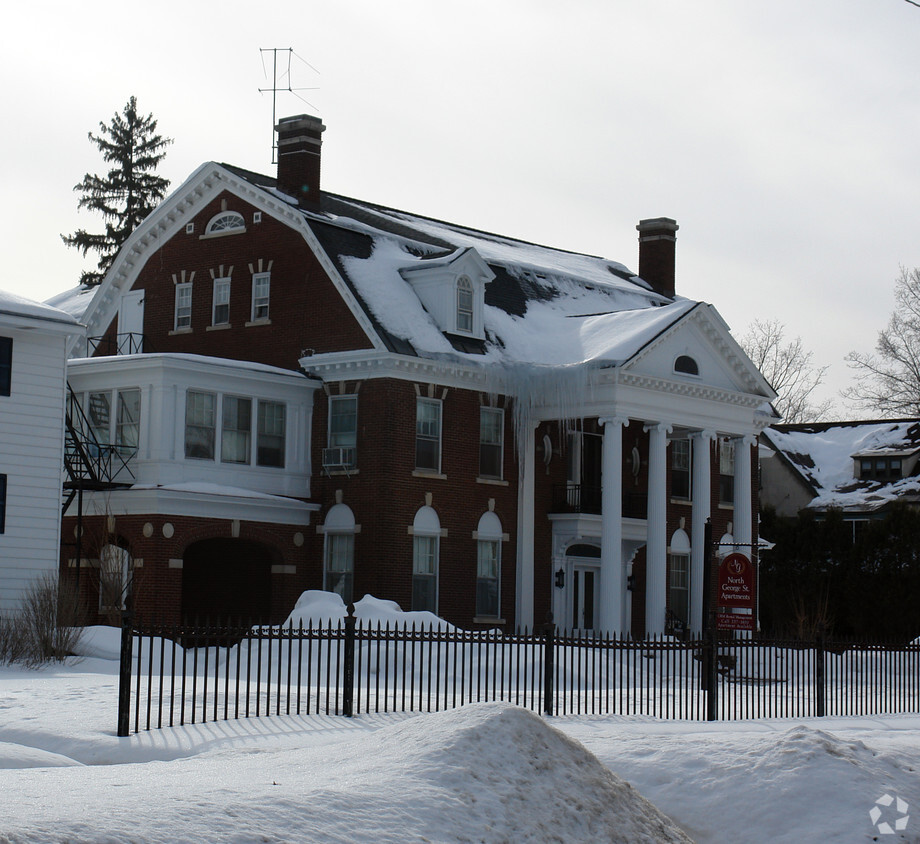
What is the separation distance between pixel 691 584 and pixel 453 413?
29.4 ft

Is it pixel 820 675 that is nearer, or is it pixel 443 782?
pixel 443 782

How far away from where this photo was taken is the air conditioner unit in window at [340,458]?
34344mm

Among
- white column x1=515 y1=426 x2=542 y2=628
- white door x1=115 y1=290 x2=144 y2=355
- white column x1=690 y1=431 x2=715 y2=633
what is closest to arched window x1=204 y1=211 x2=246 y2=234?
white door x1=115 y1=290 x2=144 y2=355

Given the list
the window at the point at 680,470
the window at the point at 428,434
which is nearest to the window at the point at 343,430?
the window at the point at 428,434

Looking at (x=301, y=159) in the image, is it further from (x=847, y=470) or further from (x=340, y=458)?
(x=847, y=470)

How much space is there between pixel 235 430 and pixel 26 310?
21.9 feet

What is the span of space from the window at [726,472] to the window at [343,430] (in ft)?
42.2

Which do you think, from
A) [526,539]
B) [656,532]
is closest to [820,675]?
[656,532]

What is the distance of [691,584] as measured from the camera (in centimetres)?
3984

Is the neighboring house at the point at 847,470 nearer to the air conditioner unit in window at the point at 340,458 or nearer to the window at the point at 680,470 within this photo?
the window at the point at 680,470

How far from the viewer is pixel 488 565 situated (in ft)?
119

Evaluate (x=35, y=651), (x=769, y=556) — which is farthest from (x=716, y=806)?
(x=769, y=556)

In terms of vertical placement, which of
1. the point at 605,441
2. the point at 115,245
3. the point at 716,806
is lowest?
the point at 716,806

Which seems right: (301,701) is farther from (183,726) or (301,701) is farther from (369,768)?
(369,768)
